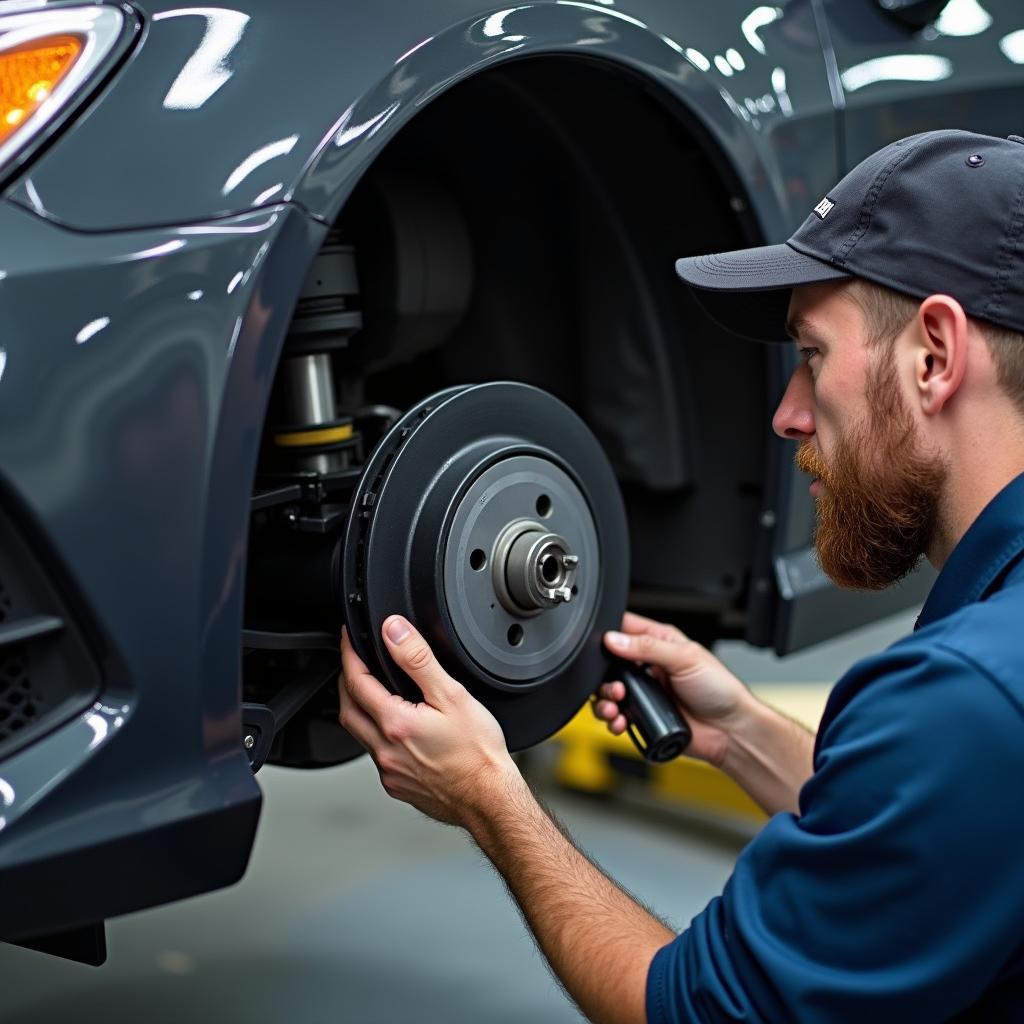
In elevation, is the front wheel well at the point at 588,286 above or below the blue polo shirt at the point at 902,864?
above

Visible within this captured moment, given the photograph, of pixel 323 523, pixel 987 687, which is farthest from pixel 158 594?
pixel 987 687

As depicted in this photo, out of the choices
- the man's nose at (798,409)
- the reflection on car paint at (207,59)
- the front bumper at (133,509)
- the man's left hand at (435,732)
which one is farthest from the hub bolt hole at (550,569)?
the reflection on car paint at (207,59)

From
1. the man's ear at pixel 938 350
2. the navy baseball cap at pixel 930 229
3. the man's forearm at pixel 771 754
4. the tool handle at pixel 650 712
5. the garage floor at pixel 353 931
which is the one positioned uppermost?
the navy baseball cap at pixel 930 229

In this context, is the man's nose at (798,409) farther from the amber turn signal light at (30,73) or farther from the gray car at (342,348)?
the amber turn signal light at (30,73)

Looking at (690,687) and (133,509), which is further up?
(133,509)

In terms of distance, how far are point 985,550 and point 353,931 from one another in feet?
3.98

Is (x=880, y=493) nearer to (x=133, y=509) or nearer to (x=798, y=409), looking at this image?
(x=798, y=409)

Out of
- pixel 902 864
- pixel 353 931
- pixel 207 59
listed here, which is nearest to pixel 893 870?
pixel 902 864

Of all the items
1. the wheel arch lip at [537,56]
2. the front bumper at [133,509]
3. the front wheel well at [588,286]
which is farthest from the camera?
the front wheel well at [588,286]

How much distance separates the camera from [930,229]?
106cm

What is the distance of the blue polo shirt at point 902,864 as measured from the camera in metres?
0.87

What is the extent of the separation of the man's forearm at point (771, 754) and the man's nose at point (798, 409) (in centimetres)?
49

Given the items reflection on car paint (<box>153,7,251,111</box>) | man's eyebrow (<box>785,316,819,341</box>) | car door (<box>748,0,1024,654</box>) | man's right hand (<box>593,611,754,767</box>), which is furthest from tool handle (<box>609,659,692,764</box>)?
reflection on car paint (<box>153,7,251,111</box>)

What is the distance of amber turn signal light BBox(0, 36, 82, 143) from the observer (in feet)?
3.38
